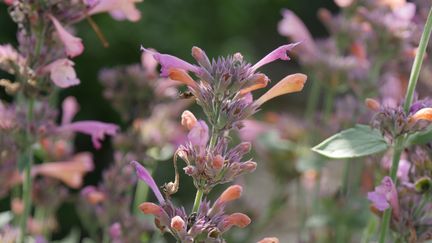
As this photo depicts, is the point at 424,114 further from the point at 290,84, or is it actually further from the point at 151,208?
the point at 151,208

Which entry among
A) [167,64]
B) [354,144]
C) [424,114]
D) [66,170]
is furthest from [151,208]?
[66,170]

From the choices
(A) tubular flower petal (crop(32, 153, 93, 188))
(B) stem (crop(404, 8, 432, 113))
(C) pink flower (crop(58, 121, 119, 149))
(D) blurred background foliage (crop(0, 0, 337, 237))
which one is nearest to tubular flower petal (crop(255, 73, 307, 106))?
(B) stem (crop(404, 8, 432, 113))

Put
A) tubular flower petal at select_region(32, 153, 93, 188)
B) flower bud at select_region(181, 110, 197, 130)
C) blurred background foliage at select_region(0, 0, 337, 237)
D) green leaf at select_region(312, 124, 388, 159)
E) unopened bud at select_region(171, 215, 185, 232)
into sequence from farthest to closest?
blurred background foliage at select_region(0, 0, 337, 237) → tubular flower petal at select_region(32, 153, 93, 188) → green leaf at select_region(312, 124, 388, 159) → flower bud at select_region(181, 110, 197, 130) → unopened bud at select_region(171, 215, 185, 232)

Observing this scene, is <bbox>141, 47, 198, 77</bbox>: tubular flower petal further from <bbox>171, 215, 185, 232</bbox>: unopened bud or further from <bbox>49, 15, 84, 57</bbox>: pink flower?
<bbox>49, 15, 84, 57</bbox>: pink flower

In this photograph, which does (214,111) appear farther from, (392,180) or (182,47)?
(182,47)

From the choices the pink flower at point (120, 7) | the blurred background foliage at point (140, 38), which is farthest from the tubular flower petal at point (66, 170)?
the blurred background foliage at point (140, 38)

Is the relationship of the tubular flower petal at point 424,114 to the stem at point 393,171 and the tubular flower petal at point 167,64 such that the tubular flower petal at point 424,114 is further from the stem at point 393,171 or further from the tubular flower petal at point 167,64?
the tubular flower petal at point 167,64
